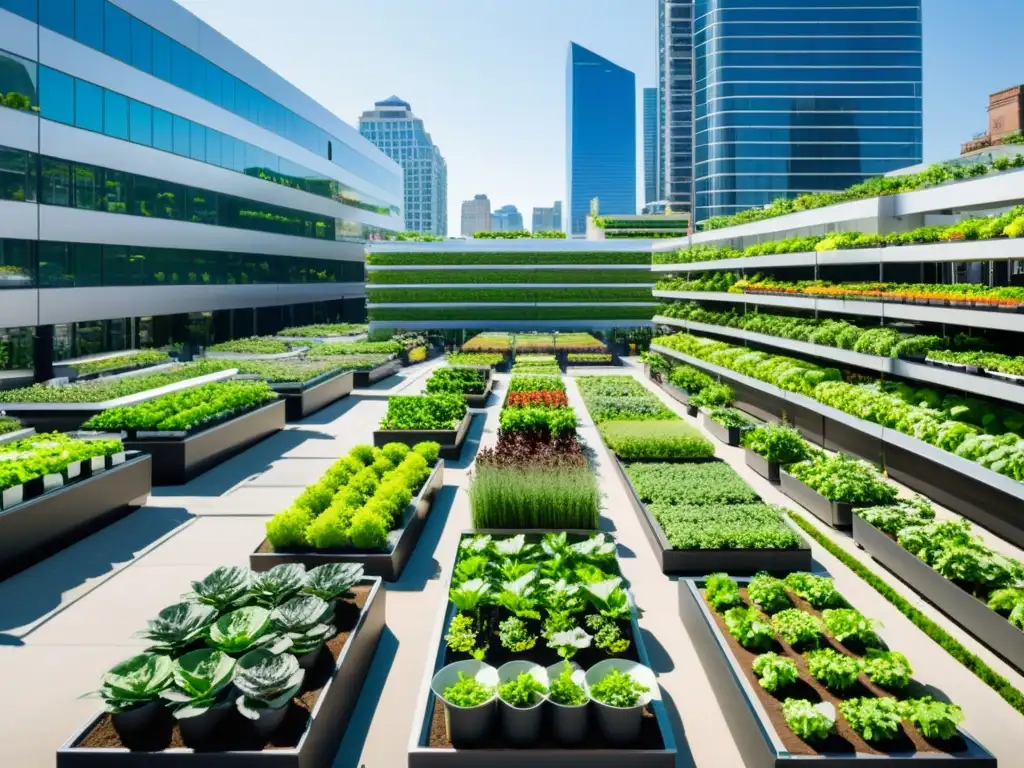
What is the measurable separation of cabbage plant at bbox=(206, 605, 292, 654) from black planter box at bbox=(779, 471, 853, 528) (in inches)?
332

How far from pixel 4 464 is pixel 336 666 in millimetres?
7201

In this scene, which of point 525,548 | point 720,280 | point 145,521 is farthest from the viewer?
point 720,280

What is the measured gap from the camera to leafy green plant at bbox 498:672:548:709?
18.5ft

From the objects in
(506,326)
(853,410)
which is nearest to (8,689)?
(853,410)

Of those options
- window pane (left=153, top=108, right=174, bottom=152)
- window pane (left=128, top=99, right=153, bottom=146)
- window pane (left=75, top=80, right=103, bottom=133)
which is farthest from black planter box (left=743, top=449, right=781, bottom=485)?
window pane (left=153, top=108, right=174, bottom=152)

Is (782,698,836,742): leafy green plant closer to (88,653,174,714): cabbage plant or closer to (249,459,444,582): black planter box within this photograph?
(88,653,174,714): cabbage plant

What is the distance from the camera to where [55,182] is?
24797 millimetres

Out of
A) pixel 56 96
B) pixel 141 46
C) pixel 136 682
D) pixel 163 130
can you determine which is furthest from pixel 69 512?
pixel 163 130

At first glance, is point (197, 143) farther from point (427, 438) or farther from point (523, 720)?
point (523, 720)

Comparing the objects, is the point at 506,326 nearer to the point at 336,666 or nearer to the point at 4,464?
the point at 4,464

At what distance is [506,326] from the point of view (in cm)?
4422

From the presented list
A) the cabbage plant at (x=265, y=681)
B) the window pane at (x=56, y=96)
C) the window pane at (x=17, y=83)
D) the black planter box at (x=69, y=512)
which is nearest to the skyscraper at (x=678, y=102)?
the window pane at (x=56, y=96)

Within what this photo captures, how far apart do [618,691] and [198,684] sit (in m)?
3.02

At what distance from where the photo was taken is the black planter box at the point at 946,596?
722 centimetres
